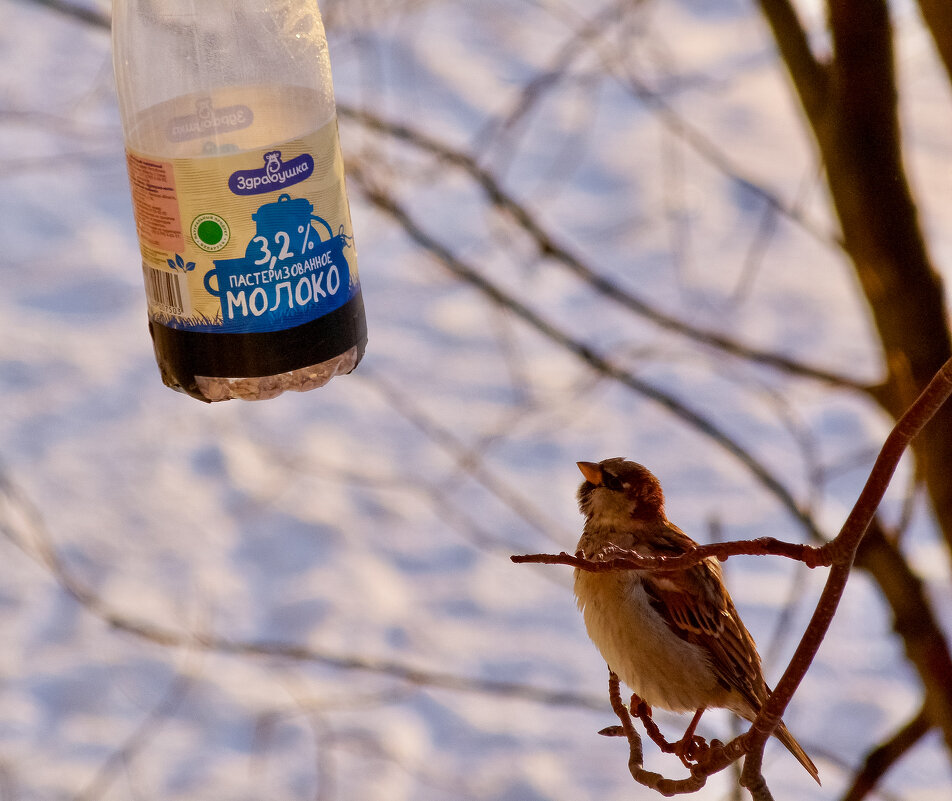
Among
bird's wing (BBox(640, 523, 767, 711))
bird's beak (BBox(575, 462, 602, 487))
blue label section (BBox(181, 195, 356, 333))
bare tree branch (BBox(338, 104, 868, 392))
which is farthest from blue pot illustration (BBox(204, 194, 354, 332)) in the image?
bare tree branch (BBox(338, 104, 868, 392))

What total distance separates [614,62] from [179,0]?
4.92 feet

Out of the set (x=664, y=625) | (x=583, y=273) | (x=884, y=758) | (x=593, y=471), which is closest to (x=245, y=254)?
(x=593, y=471)

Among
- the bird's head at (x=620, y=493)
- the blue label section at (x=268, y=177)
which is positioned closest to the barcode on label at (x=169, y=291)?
the blue label section at (x=268, y=177)

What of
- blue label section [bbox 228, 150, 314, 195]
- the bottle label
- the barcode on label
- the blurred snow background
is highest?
blue label section [bbox 228, 150, 314, 195]

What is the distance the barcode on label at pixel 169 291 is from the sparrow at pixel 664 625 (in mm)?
762

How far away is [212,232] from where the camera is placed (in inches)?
59.6

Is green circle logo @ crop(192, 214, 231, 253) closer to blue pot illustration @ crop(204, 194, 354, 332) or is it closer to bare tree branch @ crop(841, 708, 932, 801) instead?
blue pot illustration @ crop(204, 194, 354, 332)

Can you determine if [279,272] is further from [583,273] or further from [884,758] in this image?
[884,758]

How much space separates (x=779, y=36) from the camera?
238cm

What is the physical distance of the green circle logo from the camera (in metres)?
1.51

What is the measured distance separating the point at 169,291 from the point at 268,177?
0.20 meters

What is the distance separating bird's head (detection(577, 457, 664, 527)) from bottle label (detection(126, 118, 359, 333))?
58 cm

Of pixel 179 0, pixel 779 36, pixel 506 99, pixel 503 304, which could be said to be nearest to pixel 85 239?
pixel 506 99

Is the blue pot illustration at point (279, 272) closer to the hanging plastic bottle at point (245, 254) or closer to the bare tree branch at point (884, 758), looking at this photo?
the hanging plastic bottle at point (245, 254)
